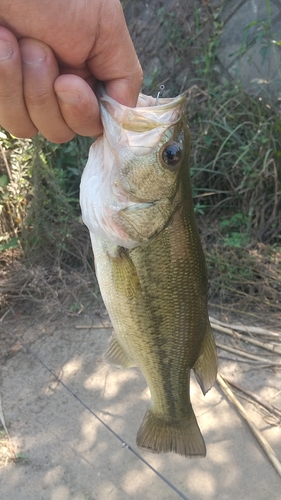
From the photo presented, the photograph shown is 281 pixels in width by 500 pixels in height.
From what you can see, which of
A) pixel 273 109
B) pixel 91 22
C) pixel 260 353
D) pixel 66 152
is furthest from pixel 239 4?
pixel 91 22

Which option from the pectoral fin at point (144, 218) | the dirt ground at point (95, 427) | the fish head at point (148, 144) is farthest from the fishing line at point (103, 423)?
the fish head at point (148, 144)

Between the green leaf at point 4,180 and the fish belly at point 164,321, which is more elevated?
the fish belly at point 164,321

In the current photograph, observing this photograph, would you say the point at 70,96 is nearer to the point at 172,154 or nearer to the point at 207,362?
the point at 172,154

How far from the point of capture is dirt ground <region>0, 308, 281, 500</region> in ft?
7.70

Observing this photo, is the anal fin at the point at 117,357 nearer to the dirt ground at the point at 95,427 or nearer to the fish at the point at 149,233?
the fish at the point at 149,233

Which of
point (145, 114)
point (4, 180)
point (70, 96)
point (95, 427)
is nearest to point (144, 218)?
point (145, 114)

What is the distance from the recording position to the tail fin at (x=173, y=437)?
5.27 feet

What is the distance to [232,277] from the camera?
347 centimetres

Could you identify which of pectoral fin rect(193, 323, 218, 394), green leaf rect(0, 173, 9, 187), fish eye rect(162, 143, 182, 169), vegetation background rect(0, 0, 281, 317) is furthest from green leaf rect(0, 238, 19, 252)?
fish eye rect(162, 143, 182, 169)

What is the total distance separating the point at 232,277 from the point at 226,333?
476 millimetres

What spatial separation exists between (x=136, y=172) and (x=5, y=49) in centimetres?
49

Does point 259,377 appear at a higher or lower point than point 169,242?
lower

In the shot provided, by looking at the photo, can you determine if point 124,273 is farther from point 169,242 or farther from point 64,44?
point 64,44

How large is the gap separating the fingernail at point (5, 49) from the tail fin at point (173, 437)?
52.2 inches
